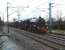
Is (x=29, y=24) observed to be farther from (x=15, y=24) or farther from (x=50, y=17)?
(x=15, y=24)

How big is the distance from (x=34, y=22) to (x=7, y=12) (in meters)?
4.25

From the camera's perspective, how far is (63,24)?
22438mm

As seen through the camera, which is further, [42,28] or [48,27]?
[48,27]

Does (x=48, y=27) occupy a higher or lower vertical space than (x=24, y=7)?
lower

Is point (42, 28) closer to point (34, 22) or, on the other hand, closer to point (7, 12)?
point (34, 22)

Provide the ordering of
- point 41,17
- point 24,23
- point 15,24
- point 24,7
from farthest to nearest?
point 15,24, point 24,23, point 41,17, point 24,7

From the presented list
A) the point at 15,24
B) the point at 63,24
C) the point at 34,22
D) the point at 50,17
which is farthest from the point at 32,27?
the point at 15,24

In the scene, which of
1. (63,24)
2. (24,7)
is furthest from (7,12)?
(63,24)

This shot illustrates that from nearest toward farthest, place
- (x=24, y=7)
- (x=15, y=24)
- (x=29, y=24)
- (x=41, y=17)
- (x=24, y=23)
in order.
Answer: (x=24, y=7) → (x=41, y=17) → (x=29, y=24) → (x=24, y=23) → (x=15, y=24)

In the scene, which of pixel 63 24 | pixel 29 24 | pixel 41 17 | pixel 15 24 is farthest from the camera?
pixel 15 24

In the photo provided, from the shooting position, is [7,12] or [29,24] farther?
[29,24]

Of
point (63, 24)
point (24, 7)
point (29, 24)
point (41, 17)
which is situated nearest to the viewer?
point (63, 24)

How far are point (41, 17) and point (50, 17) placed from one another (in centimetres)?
161

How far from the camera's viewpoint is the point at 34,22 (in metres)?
30.1
